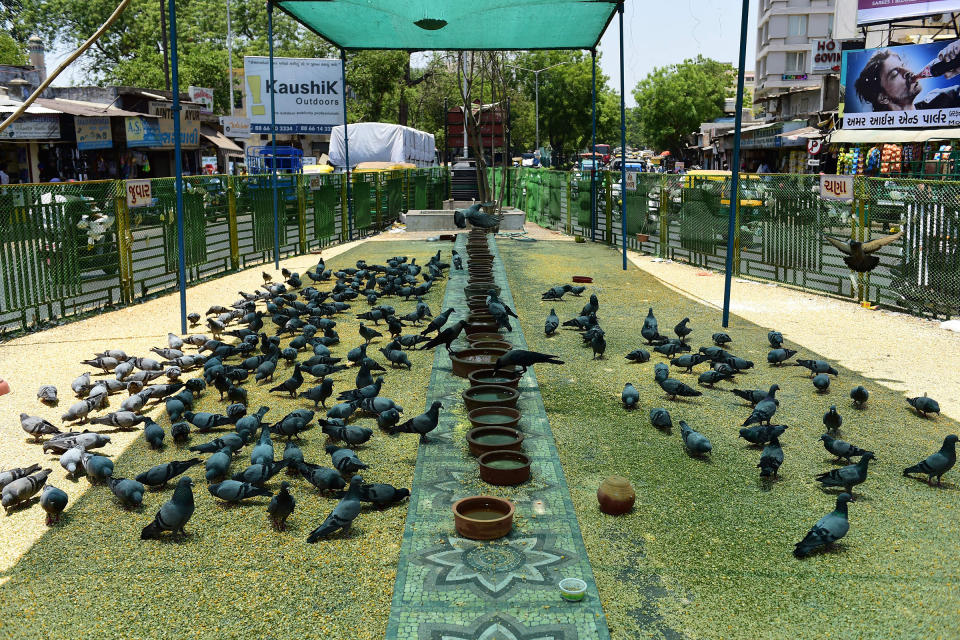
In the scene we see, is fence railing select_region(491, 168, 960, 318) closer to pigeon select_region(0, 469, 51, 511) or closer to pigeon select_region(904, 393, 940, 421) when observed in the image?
pigeon select_region(904, 393, 940, 421)

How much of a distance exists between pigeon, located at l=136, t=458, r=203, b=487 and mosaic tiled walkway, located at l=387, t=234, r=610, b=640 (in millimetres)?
1681

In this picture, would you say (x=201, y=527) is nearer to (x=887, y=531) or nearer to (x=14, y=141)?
(x=887, y=531)

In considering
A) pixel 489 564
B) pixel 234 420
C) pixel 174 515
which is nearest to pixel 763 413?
pixel 489 564

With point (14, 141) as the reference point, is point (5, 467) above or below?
below

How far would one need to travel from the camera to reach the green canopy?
1279 centimetres

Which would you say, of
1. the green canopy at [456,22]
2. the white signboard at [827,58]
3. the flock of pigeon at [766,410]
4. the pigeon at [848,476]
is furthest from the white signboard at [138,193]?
the white signboard at [827,58]

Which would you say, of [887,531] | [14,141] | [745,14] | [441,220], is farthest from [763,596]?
[14,141]

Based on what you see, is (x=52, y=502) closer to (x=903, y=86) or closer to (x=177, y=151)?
(x=177, y=151)

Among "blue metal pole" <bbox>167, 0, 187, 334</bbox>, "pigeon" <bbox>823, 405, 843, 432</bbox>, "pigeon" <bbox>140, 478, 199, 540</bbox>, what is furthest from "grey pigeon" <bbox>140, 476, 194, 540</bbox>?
"blue metal pole" <bbox>167, 0, 187, 334</bbox>

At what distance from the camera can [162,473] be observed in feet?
17.2

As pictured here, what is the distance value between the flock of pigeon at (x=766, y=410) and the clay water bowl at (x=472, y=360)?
4.41 ft

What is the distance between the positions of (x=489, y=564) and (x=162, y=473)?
2.57 metres

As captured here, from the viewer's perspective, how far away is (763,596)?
388 centimetres

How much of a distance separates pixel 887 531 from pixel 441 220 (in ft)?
66.9
